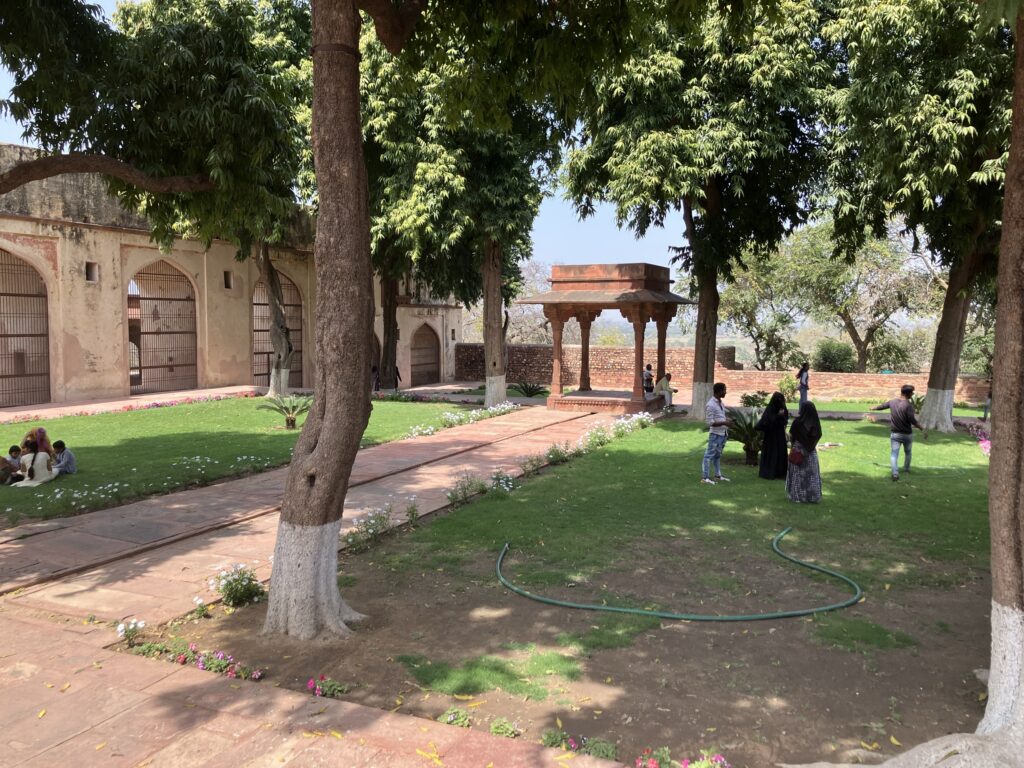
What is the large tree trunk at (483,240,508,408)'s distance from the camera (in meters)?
20.0

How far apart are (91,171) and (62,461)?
479cm

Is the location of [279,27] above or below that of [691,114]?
above

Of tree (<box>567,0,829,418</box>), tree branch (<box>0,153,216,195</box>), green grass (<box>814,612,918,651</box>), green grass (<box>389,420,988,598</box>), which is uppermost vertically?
tree (<box>567,0,829,418</box>)

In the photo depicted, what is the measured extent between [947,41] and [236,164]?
36.9 ft

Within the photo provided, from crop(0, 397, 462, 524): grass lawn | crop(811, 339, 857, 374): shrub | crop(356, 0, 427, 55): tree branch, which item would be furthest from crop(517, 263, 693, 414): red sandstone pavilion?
crop(811, 339, 857, 374): shrub

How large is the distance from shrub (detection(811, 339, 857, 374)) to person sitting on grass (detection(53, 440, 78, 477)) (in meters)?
28.2

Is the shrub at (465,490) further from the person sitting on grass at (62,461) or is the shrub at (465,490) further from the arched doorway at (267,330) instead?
the arched doorway at (267,330)

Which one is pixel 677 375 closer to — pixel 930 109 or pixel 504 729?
pixel 930 109

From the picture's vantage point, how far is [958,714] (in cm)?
404

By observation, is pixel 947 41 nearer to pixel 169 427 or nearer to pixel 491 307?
pixel 491 307

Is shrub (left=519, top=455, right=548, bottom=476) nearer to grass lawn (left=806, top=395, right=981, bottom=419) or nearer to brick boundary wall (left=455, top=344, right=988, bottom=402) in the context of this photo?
grass lawn (left=806, top=395, right=981, bottom=419)

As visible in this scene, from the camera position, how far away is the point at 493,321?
20.1 meters

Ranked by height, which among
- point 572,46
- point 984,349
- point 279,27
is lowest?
point 984,349

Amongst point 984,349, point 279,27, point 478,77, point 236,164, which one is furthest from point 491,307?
point 984,349
